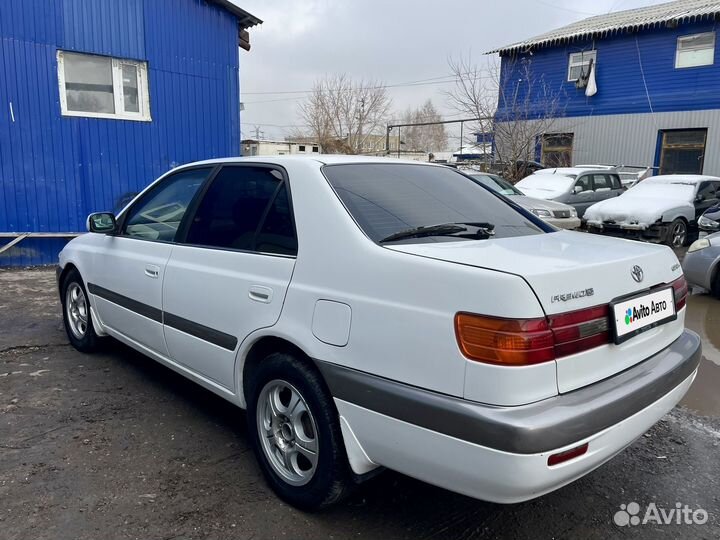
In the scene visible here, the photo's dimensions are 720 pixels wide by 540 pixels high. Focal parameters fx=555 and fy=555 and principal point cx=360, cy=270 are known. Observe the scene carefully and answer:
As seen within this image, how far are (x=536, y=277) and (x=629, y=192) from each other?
1189 centimetres

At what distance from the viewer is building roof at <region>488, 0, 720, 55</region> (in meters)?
18.4

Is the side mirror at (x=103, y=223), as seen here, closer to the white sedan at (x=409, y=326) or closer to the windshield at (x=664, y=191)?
the white sedan at (x=409, y=326)

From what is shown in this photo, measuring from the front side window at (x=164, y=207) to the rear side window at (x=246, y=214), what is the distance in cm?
22

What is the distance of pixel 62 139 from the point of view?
29.3 feet

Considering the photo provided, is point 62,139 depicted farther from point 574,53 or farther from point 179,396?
point 574,53

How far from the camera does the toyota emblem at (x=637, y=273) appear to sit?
2.31 metres

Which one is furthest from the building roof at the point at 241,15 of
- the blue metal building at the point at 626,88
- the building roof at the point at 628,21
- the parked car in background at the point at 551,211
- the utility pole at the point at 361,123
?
the utility pole at the point at 361,123

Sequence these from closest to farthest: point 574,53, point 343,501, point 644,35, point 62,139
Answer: point 343,501
point 62,139
point 644,35
point 574,53

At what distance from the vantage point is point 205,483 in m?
2.85

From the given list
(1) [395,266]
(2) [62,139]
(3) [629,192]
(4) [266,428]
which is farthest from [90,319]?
(3) [629,192]

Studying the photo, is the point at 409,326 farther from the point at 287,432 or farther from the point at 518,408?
the point at 287,432

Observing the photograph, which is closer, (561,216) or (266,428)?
(266,428)

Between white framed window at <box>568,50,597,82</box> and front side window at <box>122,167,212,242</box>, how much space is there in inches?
826

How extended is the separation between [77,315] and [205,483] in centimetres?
261
